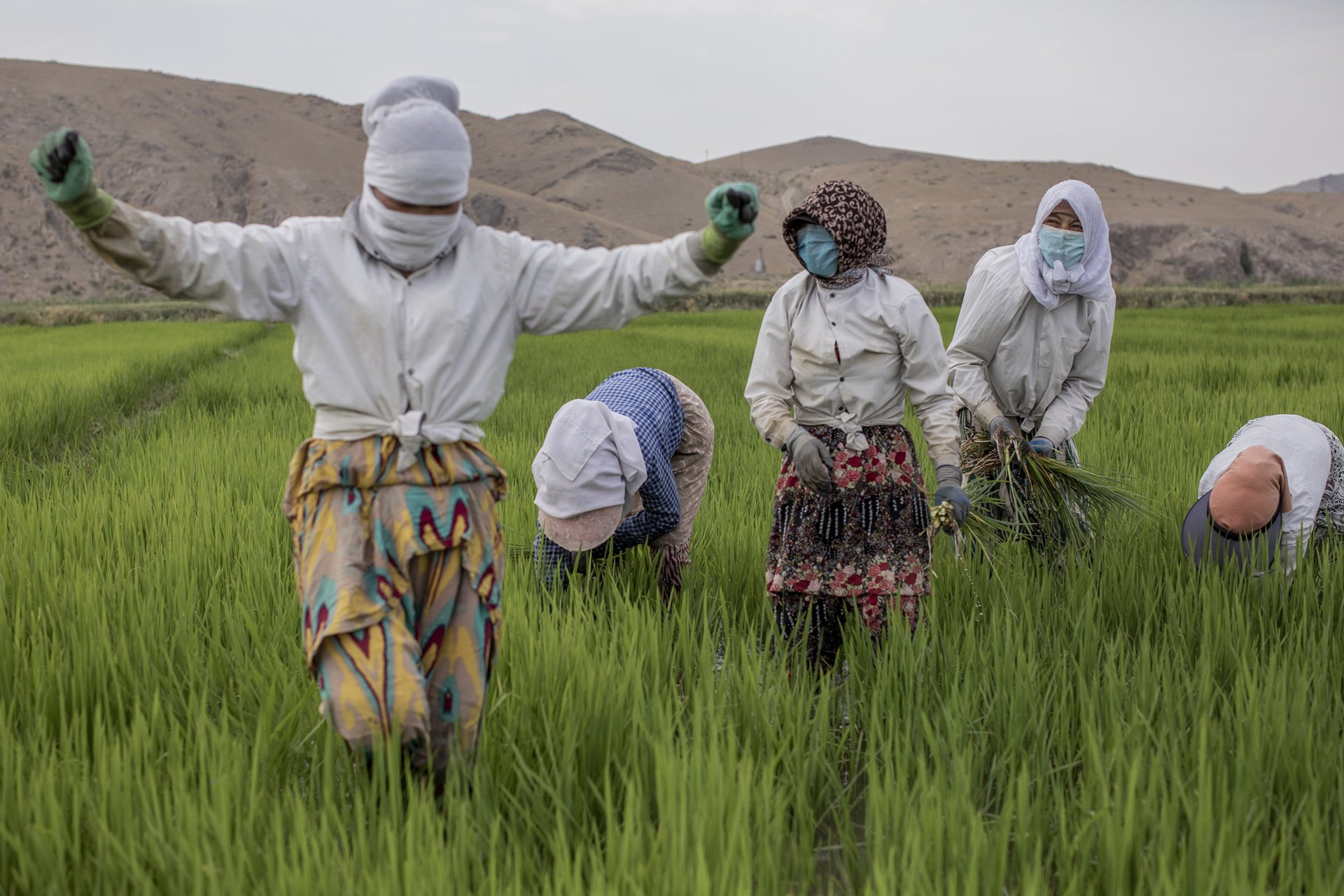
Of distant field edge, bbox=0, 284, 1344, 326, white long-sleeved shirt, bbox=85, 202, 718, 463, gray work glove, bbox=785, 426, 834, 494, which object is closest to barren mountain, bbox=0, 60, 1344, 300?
distant field edge, bbox=0, 284, 1344, 326

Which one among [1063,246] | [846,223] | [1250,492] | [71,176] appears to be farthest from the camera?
[1063,246]

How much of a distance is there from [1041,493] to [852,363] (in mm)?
944

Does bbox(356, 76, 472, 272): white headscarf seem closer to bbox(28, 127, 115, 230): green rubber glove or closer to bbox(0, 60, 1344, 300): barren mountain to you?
bbox(28, 127, 115, 230): green rubber glove

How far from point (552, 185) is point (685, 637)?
7352cm

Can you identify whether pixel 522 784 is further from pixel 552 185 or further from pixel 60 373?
pixel 552 185

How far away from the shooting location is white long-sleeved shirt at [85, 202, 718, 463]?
1.41 m

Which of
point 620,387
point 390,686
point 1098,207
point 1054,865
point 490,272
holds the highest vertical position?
point 1098,207

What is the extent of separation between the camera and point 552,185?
72.7 metres

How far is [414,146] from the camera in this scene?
1392 mm

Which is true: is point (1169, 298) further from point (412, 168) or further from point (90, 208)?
point (90, 208)

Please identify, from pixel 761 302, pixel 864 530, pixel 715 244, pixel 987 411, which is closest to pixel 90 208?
pixel 715 244

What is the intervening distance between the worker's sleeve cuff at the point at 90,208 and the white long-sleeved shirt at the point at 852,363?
1235mm

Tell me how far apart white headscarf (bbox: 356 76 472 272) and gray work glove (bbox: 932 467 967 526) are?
47.3 inches

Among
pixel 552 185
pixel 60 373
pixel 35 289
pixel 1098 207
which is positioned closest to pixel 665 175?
pixel 552 185
